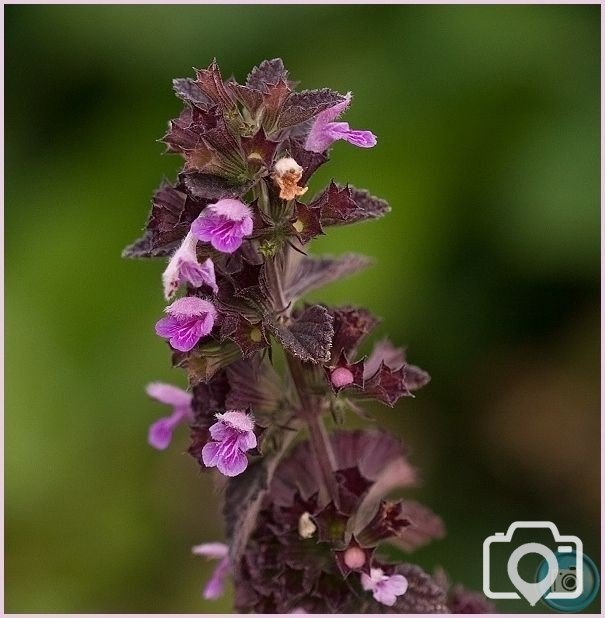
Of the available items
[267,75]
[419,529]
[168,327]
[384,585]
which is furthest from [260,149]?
[419,529]

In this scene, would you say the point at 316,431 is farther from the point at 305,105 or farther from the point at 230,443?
the point at 305,105

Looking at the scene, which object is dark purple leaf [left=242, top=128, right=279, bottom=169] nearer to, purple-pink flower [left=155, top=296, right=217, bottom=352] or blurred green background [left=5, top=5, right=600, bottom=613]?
purple-pink flower [left=155, top=296, right=217, bottom=352]

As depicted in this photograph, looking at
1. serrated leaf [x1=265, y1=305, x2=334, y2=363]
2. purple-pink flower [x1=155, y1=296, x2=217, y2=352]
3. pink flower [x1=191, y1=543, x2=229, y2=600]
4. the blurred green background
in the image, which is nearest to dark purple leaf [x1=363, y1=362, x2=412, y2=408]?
serrated leaf [x1=265, y1=305, x2=334, y2=363]

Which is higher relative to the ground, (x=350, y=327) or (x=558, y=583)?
(x=350, y=327)

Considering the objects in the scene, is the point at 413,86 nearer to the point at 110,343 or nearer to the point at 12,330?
the point at 110,343

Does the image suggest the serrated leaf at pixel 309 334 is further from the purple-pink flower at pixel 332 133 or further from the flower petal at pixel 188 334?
the purple-pink flower at pixel 332 133
